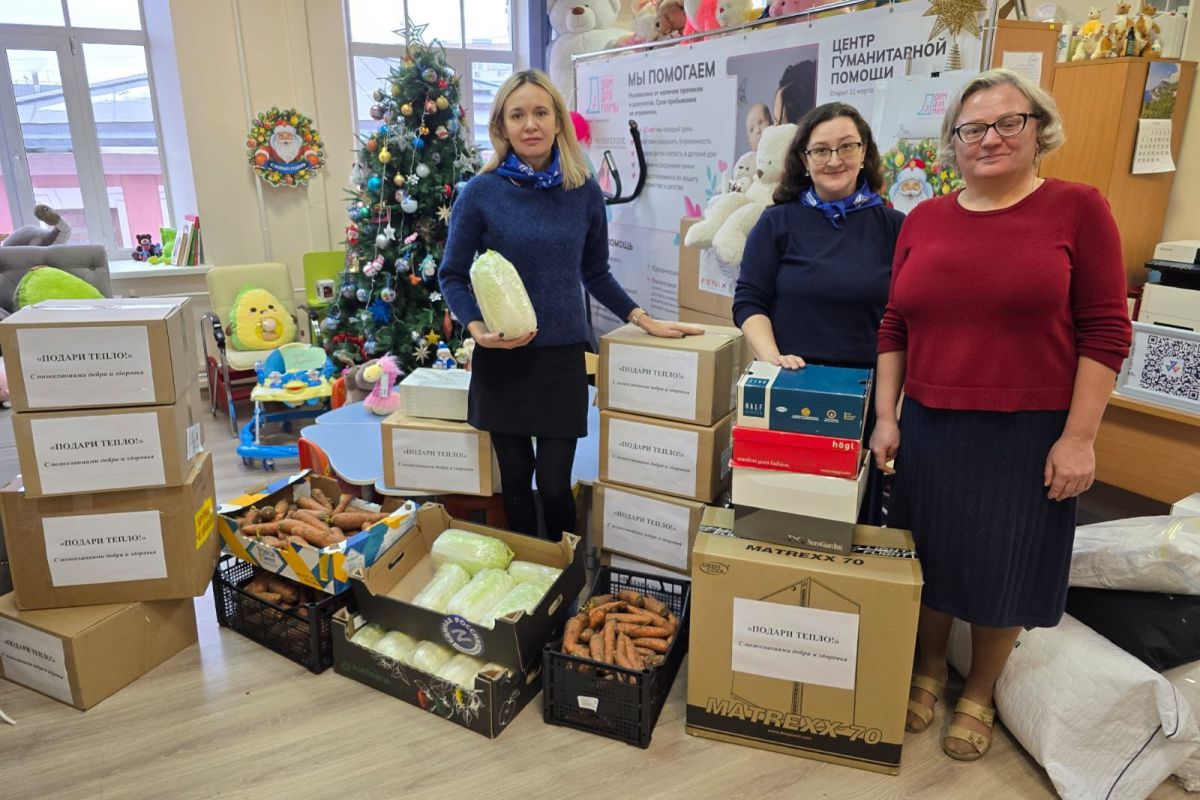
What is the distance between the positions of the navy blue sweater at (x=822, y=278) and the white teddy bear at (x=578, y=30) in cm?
345

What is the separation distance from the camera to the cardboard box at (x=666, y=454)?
2.18 metres

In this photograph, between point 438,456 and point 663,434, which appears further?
point 438,456

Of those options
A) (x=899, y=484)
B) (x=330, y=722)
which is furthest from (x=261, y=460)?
(x=899, y=484)

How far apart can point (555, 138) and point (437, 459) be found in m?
1.03

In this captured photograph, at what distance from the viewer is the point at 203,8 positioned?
4.69 metres

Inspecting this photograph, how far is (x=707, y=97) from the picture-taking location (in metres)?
3.64

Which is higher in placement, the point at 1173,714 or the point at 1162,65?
the point at 1162,65

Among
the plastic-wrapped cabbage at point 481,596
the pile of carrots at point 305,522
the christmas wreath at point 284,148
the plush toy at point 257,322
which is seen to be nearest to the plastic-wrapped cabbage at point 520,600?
the plastic-wrapped cabbage at point 481,596

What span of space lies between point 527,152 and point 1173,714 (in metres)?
1.83

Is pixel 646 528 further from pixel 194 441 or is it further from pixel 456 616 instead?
pixel 194 441

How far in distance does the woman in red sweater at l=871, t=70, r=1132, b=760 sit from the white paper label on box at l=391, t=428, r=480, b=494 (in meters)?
1.23

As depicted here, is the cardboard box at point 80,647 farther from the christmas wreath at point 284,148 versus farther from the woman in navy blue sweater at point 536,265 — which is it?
the christmas wreath at point 284,148

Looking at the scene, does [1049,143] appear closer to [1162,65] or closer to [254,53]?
[1162,65]

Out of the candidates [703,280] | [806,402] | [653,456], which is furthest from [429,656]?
[703,280]
